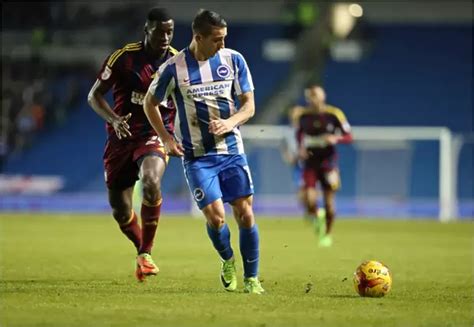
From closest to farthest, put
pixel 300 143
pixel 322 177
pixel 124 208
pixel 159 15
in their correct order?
pixel 159 15 < pixel 124 208 < pixel 322 177 < pixel 300 143

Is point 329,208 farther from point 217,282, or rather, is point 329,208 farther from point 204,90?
point 204,90

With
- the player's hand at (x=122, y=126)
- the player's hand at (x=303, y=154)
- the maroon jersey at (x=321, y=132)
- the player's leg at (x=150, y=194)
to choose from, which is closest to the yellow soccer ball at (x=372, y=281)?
the player's leg at (x=150, y=194)

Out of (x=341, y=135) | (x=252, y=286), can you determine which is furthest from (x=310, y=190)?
(x=252, y=286)

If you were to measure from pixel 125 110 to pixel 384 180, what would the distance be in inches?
719

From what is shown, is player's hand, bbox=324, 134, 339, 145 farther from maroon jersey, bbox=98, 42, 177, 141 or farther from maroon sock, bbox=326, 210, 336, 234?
maroon jersey, bbox=98, 42, 177, 141

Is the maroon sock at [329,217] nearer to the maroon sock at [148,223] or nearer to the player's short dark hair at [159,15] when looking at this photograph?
the maroon sock at [148,223]

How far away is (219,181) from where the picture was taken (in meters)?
8.49

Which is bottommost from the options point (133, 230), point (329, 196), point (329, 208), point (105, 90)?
point (329, 208)

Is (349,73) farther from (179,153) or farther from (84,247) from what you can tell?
(179,153)

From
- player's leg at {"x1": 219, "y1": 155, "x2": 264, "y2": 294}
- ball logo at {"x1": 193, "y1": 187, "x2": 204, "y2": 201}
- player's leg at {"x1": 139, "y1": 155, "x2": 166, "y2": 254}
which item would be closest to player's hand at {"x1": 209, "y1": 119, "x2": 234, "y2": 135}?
player's leg at {"x1": 219, "y1": 155, "x2": 264, "y2": 294}

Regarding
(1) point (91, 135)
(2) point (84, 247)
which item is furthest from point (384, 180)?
(2) point (84, 247)

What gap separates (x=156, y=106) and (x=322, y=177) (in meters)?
7.65

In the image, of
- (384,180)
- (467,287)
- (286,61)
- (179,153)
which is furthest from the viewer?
(286,61)

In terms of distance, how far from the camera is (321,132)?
1652 centimetres
